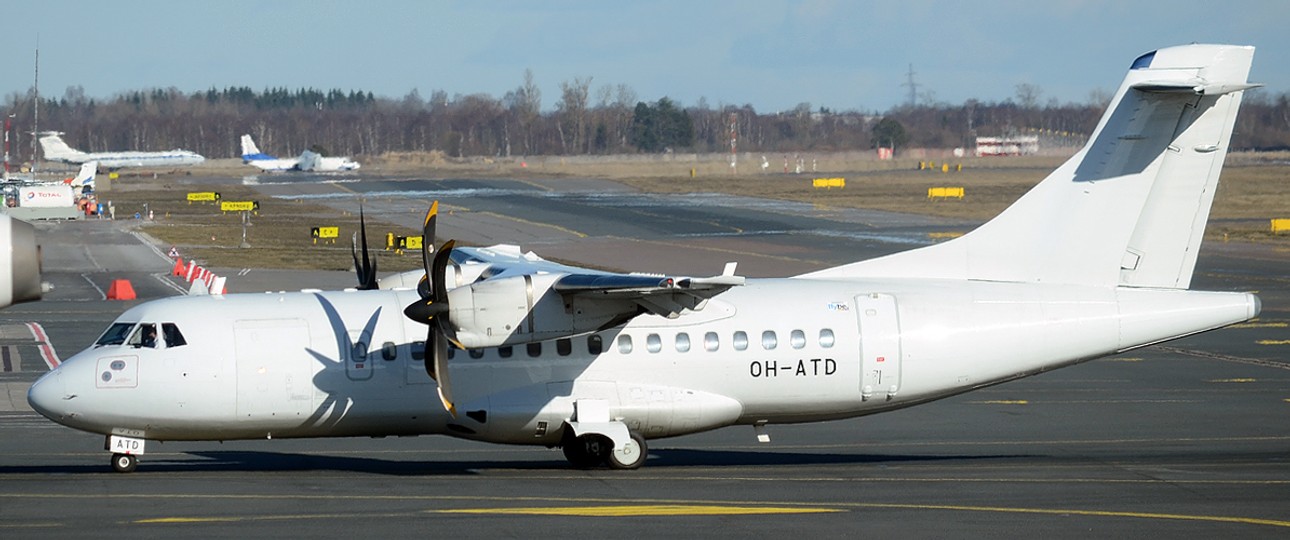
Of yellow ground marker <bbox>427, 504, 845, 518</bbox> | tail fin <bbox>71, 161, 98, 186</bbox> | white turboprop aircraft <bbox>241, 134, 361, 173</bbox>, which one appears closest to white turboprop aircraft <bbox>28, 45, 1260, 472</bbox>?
yellow ground marker <bbox>427, 504, 845, 518</bbox>

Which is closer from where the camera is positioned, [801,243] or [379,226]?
[801,243]

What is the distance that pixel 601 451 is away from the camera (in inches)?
843

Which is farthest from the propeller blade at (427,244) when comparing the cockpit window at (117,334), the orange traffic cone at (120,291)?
the orange traffic cone at (120,291)

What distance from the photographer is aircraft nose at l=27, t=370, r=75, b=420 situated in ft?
66.4

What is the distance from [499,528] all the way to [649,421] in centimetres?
499

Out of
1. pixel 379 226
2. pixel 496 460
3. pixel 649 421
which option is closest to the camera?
pixel 649 421

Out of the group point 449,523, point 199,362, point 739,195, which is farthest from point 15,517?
point 739,195

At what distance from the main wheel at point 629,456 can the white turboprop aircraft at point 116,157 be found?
16822 centimetres

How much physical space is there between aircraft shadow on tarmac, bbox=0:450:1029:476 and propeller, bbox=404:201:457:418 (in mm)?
1908

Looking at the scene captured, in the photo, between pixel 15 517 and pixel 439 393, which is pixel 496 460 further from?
pixel 15 517

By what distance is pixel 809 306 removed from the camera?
2177 centimetres

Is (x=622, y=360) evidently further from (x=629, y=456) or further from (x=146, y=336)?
(x=146, y=336)

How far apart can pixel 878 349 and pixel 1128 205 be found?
15.4 feet

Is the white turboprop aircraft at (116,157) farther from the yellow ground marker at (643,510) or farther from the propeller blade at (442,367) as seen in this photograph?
the yellow ground marker at (643,510)
